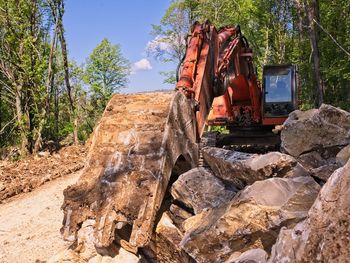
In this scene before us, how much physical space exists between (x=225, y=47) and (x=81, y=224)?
13.4 ft

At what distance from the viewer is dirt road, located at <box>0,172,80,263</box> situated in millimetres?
5840

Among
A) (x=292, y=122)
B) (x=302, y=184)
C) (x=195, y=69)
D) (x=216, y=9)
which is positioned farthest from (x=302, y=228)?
(x=216, y=9)

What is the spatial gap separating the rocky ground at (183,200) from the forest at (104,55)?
7668 millimetres

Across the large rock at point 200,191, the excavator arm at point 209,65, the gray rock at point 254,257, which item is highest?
the excavator arm at point 209,65

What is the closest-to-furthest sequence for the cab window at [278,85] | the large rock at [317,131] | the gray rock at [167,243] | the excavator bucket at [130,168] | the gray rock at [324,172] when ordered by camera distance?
the excavator bucket at [130,168]
the gray rock at [167,243]
the gray rock at [324,172]
the large rock at [317,131]
the cab window at [278,85]

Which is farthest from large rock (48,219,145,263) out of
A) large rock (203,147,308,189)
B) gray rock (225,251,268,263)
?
large rock (203,147,308,189)

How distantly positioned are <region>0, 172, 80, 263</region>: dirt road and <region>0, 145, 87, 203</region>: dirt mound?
29 centimetres

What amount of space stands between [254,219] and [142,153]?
3.74 feet

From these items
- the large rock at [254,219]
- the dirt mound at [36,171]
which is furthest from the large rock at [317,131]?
the dirt mound at [36,171]

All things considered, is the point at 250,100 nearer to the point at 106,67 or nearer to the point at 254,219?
the point at 254,219

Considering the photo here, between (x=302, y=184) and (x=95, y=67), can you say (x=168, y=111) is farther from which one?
(x=95, y=67)

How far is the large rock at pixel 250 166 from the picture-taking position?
3.62m

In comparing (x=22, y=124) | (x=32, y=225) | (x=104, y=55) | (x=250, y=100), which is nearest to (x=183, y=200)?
(x=32, y=225)

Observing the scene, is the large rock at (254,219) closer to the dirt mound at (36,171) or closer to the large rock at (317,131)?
the large rock at (317,131)
